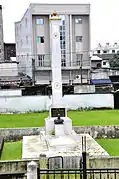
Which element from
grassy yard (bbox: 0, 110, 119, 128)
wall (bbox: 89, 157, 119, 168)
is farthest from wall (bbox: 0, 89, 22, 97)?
wall (bbox: 89, 157, 119, 168)

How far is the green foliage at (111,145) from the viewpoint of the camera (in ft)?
38.0

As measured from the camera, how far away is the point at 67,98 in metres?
20.5

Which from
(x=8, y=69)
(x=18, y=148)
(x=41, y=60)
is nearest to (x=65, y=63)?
(x=41, y=60)

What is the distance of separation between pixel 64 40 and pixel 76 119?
55.7 ft

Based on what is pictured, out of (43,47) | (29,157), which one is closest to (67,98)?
(29,157)

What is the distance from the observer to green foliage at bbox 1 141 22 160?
36.7 ft

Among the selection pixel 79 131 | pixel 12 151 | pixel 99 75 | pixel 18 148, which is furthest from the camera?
pixel 99 75

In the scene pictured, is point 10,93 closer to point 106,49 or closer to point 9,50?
point 9,50

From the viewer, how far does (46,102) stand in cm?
2014

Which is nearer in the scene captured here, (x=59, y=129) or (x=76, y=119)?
(x=59, y=129)

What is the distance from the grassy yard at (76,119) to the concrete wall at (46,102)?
942 millimetres

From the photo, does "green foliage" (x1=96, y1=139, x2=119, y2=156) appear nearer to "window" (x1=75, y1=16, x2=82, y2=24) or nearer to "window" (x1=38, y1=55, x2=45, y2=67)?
"window" (x1=38, y1=55, x2=45, y2=67)

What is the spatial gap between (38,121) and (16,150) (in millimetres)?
4499

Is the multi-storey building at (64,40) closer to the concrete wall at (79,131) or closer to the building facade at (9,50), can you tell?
the concrete wall at (79,131)
